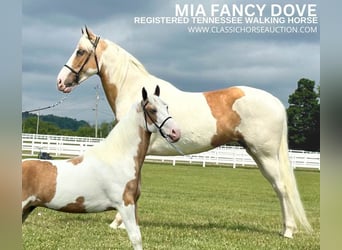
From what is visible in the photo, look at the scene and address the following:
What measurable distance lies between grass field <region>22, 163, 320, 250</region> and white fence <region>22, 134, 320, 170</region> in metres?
0.06

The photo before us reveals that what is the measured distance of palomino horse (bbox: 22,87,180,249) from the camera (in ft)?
7.52

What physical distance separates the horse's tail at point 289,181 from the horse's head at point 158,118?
93 centimetres

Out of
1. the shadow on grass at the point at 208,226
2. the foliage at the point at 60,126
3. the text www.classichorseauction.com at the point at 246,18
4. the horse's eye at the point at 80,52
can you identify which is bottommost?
the shadow on grass at the point at 208,226

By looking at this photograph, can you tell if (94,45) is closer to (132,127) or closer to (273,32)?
(132,127)

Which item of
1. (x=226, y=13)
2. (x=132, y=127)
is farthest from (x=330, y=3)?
(x=132, y=127)

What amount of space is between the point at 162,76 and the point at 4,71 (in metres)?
0.85

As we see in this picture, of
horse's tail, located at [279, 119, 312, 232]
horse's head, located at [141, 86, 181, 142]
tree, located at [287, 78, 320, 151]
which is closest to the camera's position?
horse's head, located at [141, 86, 181, 142]

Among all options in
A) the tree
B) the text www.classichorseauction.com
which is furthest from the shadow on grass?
the text www.classichorseauction.com

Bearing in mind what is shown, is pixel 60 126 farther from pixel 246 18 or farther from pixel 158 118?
pixel 246 18

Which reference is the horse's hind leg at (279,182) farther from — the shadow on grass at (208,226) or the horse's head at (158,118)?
the horse's head at (158,118)

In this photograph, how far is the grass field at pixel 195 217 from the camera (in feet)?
8.96

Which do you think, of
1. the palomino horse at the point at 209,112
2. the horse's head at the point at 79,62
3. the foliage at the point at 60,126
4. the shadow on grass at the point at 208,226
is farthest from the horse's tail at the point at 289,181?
the horse's head at the point at 79,62

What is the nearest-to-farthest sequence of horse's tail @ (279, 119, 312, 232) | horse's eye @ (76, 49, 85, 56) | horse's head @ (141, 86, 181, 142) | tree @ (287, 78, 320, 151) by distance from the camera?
horse's head @ (141, 86, 181, 142)
tree @ (287, 78, 320, 151)
horse's eye @ (76, 49, 85, 56)
horse's tail @ (279, 119, 312, 232)

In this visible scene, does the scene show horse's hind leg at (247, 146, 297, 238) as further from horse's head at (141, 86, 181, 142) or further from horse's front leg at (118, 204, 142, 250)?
horse's front leg at (118, 204, 142, 250)
